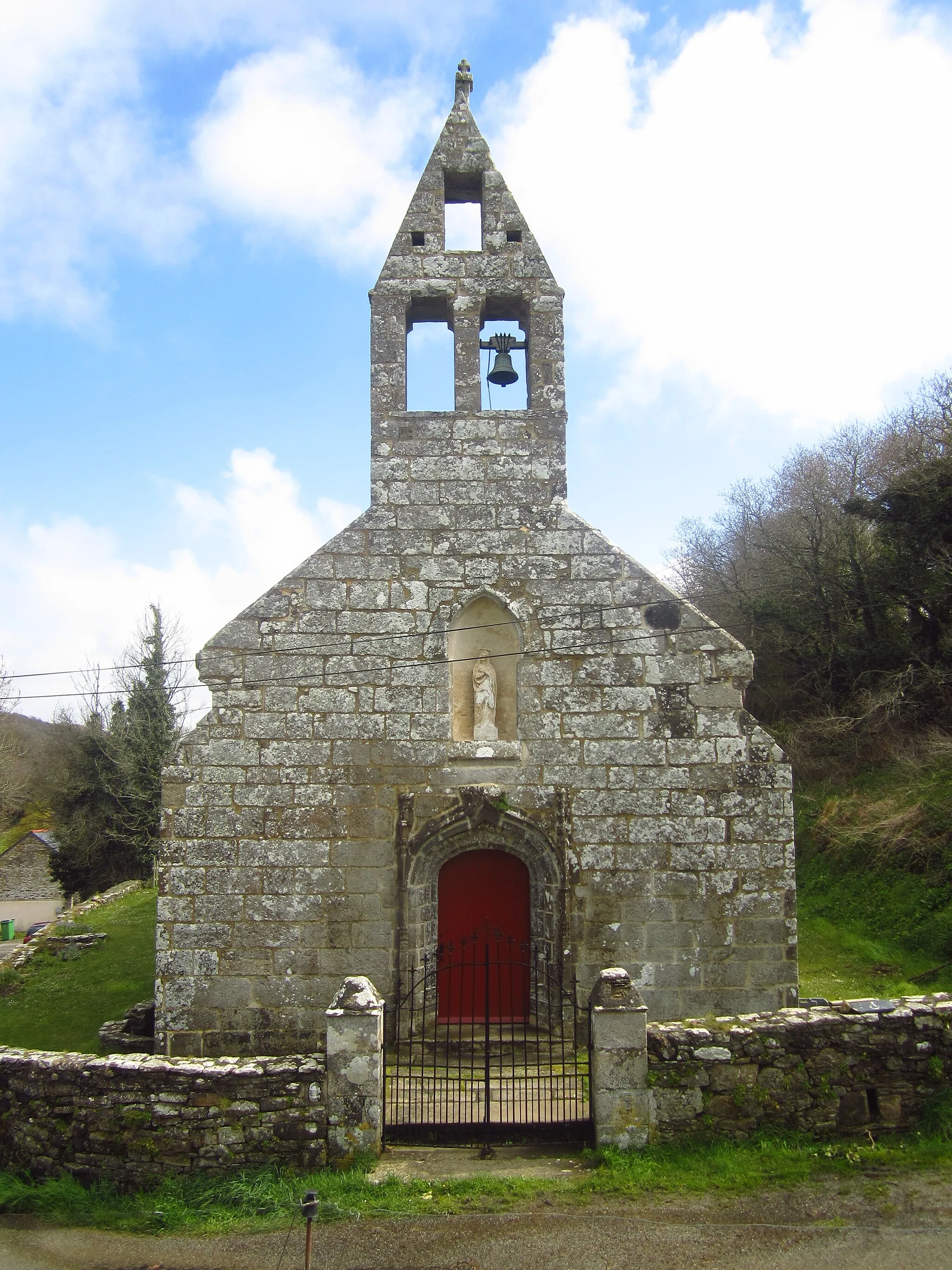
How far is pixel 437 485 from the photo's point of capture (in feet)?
32.7

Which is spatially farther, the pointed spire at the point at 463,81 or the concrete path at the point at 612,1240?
the pointed spire at the point at 463,81

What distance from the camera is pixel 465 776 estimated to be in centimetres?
934

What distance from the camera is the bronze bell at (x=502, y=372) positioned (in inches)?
415

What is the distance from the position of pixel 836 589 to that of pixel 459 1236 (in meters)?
17.7

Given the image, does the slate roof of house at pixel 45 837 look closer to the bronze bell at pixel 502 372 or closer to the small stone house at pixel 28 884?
the small stone house at pixel 28 884

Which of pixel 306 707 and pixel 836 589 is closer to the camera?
pixel 306 707

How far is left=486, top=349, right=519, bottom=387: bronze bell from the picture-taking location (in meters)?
10.5

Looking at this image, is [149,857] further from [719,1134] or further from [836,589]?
[719,1134]

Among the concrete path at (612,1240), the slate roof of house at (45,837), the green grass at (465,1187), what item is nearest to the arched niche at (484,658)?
the green grass at (465,1187)

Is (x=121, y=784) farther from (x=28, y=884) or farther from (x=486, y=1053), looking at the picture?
(x=486, y=1053)

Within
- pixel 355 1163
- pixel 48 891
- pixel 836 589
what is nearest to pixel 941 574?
pixel 836 589

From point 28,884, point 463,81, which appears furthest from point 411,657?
point 28,884

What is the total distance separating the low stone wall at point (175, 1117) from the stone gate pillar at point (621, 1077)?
1.91 meters

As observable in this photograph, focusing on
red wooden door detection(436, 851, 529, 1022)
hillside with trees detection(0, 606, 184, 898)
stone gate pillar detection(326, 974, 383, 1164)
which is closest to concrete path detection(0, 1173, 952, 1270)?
stone gate pillar detection(326, 974, 383, 1164)
